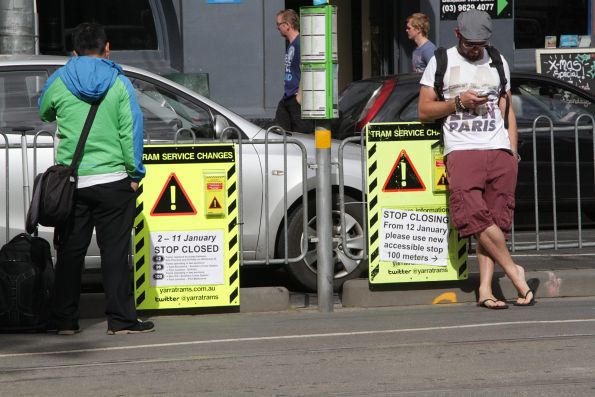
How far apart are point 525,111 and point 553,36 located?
16.5 ft

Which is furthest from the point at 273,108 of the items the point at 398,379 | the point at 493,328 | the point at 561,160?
the point at 398,379

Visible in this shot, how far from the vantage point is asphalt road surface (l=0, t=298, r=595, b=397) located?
658cm

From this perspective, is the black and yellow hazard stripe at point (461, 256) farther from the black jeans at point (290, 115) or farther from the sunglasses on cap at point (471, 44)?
the black jeans at point (290, 115)

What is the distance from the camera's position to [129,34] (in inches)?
659

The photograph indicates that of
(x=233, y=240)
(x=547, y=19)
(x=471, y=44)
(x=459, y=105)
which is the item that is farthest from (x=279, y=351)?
(x=547, y=19)

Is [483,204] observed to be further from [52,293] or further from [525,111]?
[525,111]

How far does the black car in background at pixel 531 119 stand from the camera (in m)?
11.4

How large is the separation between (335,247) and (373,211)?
612mm

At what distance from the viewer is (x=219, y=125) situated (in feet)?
30.7

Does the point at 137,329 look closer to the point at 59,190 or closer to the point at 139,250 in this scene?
the point at 139,250

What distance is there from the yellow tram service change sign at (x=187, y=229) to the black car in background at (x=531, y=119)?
2804 mm

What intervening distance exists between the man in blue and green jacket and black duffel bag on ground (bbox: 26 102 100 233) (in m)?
0.05

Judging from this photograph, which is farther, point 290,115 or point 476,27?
point 290,115

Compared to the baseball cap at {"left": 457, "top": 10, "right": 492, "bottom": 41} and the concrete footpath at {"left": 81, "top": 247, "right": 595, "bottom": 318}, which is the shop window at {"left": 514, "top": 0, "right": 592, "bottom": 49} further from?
the baseball cap at {"left": 457, "top": 10, "right": 492, "bottom": 41}
